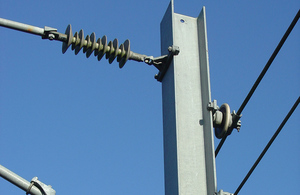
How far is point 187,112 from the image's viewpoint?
5.34 metres

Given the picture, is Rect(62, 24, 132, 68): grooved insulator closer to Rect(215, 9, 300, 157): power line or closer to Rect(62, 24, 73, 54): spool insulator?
Rect(62, 24, 73, 54): spool insulator

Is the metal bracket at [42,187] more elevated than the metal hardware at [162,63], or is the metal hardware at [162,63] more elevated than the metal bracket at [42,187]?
the metal hardware at [162,63]

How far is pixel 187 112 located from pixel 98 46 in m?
1.01

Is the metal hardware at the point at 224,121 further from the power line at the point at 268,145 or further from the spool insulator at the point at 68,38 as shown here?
the spool insulator at the point at 68,38

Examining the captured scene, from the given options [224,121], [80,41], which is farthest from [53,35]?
[224,121]

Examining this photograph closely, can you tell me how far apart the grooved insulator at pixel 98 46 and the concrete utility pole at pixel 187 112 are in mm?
422

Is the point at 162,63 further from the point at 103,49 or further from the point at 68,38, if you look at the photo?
→ the point at 68,38

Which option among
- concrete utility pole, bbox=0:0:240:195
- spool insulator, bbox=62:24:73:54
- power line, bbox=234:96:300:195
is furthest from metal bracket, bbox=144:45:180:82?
power line, bbox=234:96:300:195

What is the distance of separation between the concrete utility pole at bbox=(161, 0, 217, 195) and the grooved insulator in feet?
1.39

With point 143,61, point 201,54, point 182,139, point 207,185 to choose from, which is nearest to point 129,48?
point 143,61

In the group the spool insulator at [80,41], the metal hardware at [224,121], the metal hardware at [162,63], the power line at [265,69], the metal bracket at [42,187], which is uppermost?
the spool insulator at [80,41]

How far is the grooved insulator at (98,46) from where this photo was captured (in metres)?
5.60

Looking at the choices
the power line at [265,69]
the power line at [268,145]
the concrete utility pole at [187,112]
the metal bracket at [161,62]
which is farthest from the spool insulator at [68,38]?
the power line at [268,145]

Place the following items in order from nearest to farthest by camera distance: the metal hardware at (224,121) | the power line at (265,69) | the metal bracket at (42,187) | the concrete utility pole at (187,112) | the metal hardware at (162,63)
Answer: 1. the metal bracket at (42,187)
2. the concrete utility pole at (187,112)
3. the power line at (265,69)
4. the metal hardware at (224,121)
5. the metal hardware at (162,63)
